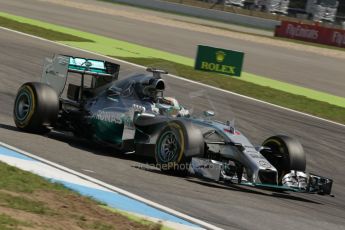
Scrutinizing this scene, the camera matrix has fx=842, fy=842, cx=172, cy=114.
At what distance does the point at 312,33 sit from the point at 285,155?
3474 centimetres

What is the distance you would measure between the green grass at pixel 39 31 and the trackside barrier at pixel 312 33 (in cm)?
1932

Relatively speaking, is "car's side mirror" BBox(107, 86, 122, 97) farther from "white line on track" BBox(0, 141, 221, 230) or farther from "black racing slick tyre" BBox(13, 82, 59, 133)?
"white line on track" BBox(0, 141, 221, 230)

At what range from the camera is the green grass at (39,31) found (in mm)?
27822

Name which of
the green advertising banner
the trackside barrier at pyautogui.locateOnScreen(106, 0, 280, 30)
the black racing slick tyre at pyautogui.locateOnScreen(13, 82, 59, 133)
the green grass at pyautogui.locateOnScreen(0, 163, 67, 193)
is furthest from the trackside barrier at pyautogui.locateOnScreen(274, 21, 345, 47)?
the green grass at pyautogui.locateOnScreen(0, 163, 67, 193)

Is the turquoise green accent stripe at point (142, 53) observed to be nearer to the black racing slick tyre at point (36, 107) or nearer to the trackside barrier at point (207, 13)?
the black racing slick tyre at point (36, 107)

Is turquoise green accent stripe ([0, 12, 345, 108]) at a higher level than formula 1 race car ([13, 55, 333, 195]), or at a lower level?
lower

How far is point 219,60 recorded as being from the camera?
20.3 metres

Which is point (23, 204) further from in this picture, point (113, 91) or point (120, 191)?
point (113, 91)

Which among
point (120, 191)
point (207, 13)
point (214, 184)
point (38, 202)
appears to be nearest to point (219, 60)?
point (214, 184)

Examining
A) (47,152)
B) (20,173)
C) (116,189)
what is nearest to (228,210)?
(116,189)

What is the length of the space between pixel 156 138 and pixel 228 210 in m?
2.53

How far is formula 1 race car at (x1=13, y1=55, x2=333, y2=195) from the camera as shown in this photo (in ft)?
34.2

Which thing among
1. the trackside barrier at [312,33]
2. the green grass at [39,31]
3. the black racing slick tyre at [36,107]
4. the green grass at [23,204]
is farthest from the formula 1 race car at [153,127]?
the trackside barrier at [312,33]

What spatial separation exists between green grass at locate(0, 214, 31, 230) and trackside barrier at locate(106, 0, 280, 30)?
47.5m
